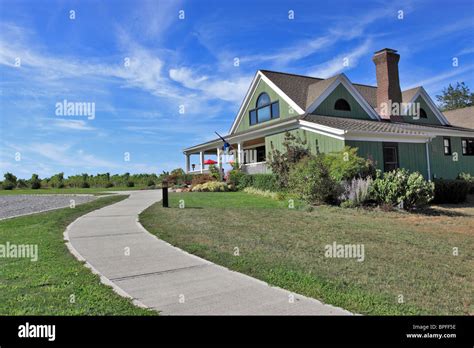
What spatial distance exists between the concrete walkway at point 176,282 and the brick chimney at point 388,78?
22007mm

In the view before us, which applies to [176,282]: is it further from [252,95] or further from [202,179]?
[252,95]

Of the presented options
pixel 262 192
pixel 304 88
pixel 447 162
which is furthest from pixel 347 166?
pixel 447 162

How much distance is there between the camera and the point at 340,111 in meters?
22.7

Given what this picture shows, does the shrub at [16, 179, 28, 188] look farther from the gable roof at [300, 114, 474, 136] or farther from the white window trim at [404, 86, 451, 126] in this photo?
the white window trim at [404, 86, 451, 126]

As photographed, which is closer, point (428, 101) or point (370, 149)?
point (370, 149)

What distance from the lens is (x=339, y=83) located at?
22.6m

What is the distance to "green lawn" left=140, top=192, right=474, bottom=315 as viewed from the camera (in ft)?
14.2

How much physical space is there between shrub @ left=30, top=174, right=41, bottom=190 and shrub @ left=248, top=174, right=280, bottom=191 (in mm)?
25594

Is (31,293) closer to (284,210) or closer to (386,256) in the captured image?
(386,256)

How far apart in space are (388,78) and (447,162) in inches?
272

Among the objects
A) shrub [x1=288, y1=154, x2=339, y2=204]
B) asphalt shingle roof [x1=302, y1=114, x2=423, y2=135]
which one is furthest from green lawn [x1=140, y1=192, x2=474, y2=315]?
asphalt shingle roof [x1=302, y1=114, x2=423, y2=135]

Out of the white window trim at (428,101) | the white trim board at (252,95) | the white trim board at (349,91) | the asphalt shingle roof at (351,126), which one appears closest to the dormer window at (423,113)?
the white window trim at (428,101)
